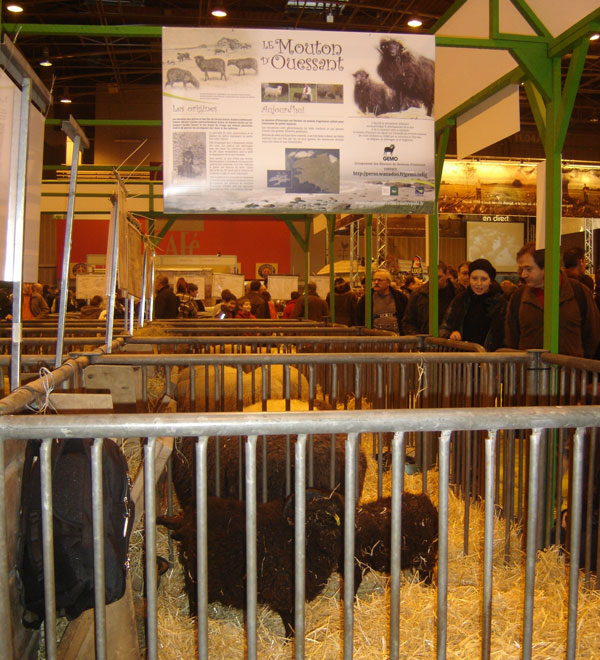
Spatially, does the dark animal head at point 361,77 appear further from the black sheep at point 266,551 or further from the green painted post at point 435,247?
the black sheep at point 266,551

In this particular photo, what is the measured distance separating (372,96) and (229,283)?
11585 millimetres

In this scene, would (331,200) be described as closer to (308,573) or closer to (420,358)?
(420,358)

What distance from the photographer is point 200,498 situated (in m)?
1.68

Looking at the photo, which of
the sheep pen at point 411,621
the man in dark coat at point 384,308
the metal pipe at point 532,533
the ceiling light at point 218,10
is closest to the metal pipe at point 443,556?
the metal pipe at point 532,533

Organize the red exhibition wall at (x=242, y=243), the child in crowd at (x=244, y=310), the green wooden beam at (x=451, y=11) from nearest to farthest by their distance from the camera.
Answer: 1. the green wooden beam at (x=451, y=11)
2. the child in crowd at (x=244, y=310)
3. the red exhibition wall at (x=242, y=243)

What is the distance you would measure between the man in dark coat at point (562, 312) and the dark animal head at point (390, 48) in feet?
5.05

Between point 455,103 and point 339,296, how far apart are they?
6384 millimetres

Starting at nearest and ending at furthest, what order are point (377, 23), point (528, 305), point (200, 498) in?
point (200, 498) → point (528, 305) → point (377, 23)

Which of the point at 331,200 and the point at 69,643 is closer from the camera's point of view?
the point at 69,643

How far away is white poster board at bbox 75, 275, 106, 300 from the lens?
1400cm

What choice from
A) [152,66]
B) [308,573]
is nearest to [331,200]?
[308,573]

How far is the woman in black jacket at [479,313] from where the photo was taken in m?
6.06

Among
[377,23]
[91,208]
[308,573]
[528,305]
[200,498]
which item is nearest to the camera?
[200,498]

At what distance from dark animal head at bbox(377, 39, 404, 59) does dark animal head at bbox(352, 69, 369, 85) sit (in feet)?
0.56
